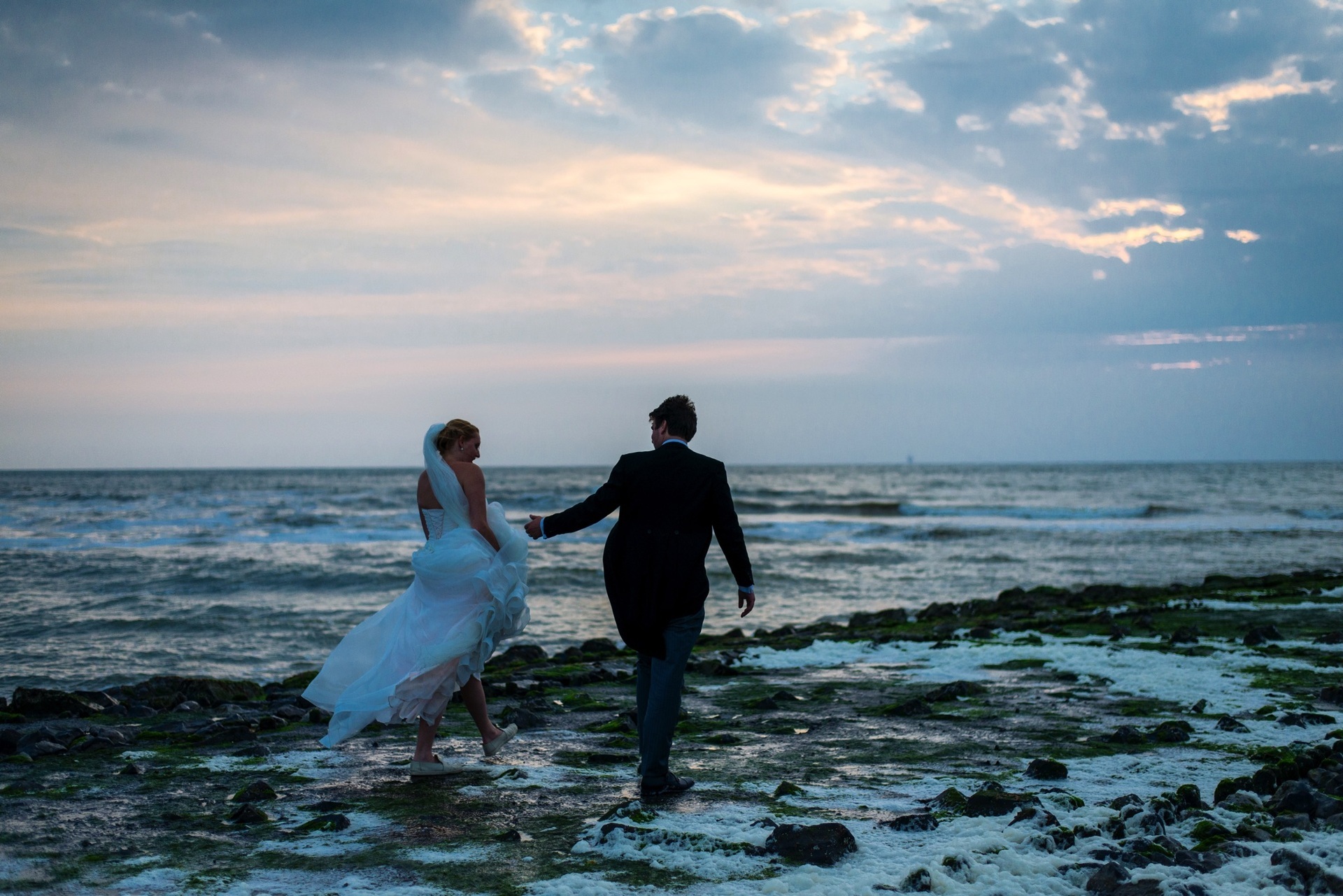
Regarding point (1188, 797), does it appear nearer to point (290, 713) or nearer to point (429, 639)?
point (429, 639)

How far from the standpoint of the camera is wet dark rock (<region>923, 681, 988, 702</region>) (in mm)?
8141

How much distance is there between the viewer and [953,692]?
8234mm

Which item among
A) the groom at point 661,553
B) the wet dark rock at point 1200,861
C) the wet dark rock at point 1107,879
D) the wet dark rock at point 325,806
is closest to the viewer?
the wet dark rock at point 1107,879

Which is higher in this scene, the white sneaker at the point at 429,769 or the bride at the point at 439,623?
the bride at the point at 439,623

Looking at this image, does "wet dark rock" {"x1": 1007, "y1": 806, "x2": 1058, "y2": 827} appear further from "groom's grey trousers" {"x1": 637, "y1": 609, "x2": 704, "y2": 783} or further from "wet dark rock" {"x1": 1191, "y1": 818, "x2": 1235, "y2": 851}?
"groom's grey trousers" {"x1": 637, "y1": 609, "x2": 704, "y2": 783}

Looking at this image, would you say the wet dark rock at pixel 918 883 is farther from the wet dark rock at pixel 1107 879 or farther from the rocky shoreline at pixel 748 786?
the wet dark rock at pixel 1107 879

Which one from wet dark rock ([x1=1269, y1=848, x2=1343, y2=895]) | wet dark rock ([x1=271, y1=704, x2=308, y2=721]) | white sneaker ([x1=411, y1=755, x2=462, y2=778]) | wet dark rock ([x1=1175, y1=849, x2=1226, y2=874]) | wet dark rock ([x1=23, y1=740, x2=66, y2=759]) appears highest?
wet dark rock ([x1=1269, y1=848, x2=1343, y2=895])

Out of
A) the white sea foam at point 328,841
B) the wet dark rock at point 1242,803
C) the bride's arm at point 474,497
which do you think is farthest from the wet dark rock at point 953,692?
the white sea foam at point 328,841

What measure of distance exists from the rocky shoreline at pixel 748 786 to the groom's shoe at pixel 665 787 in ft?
0.29

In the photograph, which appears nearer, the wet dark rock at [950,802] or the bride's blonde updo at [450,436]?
the wet dark rock at [950,802]

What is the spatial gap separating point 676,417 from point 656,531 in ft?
2.16

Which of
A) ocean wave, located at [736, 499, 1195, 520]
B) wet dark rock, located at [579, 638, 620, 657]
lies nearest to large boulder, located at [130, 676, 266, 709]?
wet dark rock, located at [579, 638, 620, 657]

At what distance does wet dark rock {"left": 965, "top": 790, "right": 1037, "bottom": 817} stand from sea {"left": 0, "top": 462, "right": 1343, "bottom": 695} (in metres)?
9.33

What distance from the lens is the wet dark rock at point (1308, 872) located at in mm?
3580
